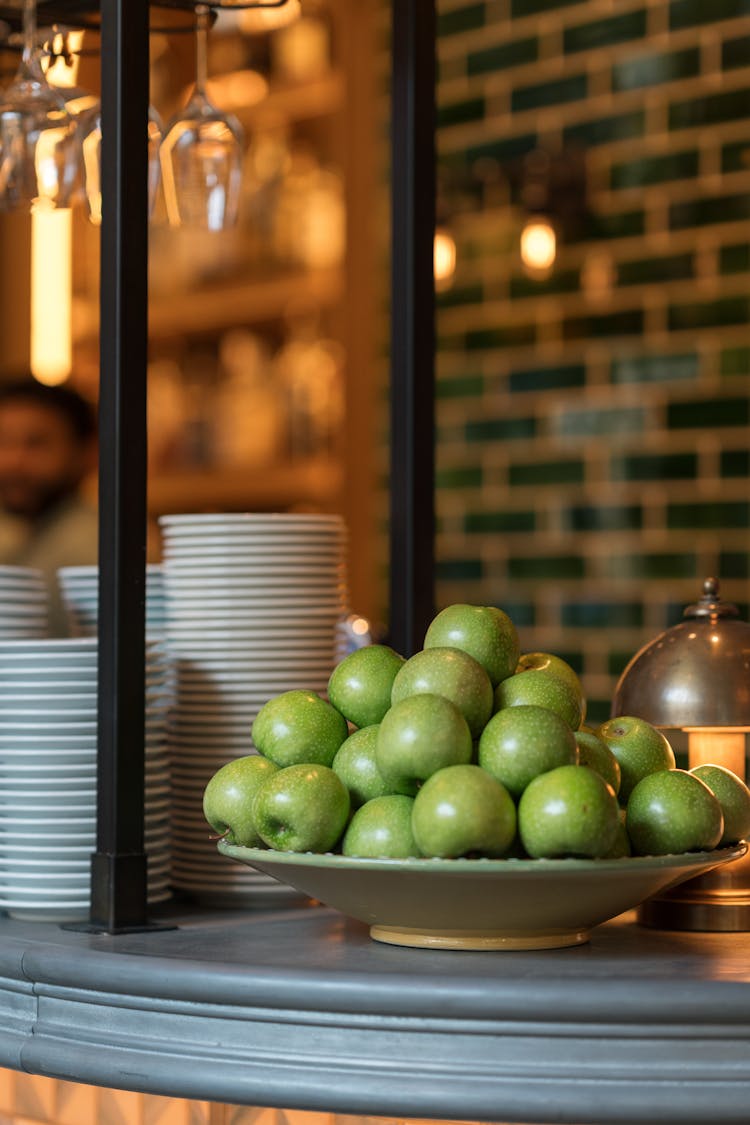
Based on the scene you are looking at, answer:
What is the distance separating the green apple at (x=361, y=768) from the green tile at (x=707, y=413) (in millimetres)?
1953

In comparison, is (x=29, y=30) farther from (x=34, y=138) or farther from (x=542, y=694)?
(x=542, y=694)

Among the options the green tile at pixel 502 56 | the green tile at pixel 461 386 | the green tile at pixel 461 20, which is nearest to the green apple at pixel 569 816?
the green tile at pixel 461 386

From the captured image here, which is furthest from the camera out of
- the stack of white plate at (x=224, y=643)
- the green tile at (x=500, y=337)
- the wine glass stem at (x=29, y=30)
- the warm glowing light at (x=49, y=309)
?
the warm glowing light at (x=49, y=309)

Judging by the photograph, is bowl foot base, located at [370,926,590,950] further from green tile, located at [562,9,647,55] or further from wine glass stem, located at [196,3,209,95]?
green tile, located at [562,9,647,55]

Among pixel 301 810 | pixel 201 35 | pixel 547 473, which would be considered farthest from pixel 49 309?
pixel 301 810

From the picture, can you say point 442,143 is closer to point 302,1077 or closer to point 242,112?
point 242,112

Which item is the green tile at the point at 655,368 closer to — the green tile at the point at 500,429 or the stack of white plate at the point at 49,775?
the green tile at the point at 500,429

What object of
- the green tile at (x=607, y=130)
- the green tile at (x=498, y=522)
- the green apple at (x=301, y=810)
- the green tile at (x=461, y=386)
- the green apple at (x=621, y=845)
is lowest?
the green apple at (x=621, y=845)

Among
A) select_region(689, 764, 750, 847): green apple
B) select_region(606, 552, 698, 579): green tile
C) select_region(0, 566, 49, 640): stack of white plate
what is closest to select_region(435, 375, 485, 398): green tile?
select_region(606, 552, 698, 579): green tile

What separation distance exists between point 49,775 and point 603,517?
198 centimetres

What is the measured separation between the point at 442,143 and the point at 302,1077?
272 cm

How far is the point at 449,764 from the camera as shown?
3.71 feet

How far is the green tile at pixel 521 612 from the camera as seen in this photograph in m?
3.32

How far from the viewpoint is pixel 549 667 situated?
1270 millimetres
